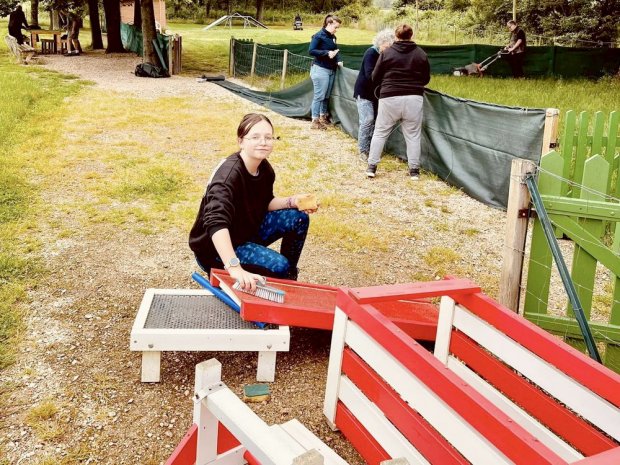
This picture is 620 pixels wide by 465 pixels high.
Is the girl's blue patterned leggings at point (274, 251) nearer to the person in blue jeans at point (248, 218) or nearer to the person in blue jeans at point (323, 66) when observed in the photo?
the person in blue jeans at point (248, 218)

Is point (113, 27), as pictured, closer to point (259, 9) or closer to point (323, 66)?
point (323, 66)

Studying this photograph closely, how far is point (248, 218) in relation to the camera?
3.65 m

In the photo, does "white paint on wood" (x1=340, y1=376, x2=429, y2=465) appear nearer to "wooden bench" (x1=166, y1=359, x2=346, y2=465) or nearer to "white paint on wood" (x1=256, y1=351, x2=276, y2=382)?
"wooden bench" (x1=166, y1=359, x2=346, y2=465)

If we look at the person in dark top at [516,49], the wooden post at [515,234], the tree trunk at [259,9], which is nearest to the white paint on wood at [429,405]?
the wooden post at [515,234]

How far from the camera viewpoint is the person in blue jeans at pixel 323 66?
1010 cm

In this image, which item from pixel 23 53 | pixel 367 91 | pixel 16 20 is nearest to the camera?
pixel 367 91

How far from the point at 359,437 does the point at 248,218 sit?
1.47 meters

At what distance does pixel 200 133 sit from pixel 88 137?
176 cm

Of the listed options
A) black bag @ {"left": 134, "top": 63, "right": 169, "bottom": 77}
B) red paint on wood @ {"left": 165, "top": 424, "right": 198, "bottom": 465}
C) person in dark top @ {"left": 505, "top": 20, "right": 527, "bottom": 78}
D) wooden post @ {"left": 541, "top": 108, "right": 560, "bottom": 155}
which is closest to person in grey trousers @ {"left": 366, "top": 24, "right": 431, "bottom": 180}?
wooden post @ {"left": 541, "top": 108, "right": 560, "bottom": 155}

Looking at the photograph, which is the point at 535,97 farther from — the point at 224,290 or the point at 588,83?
the point at 224,290

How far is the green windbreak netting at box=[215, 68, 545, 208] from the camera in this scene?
6309 millimetres

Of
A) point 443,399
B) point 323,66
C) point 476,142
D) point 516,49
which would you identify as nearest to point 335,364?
point 443,399

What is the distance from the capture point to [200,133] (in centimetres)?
1018

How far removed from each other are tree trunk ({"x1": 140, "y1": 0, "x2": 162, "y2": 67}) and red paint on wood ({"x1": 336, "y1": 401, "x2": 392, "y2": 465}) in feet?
56.2
